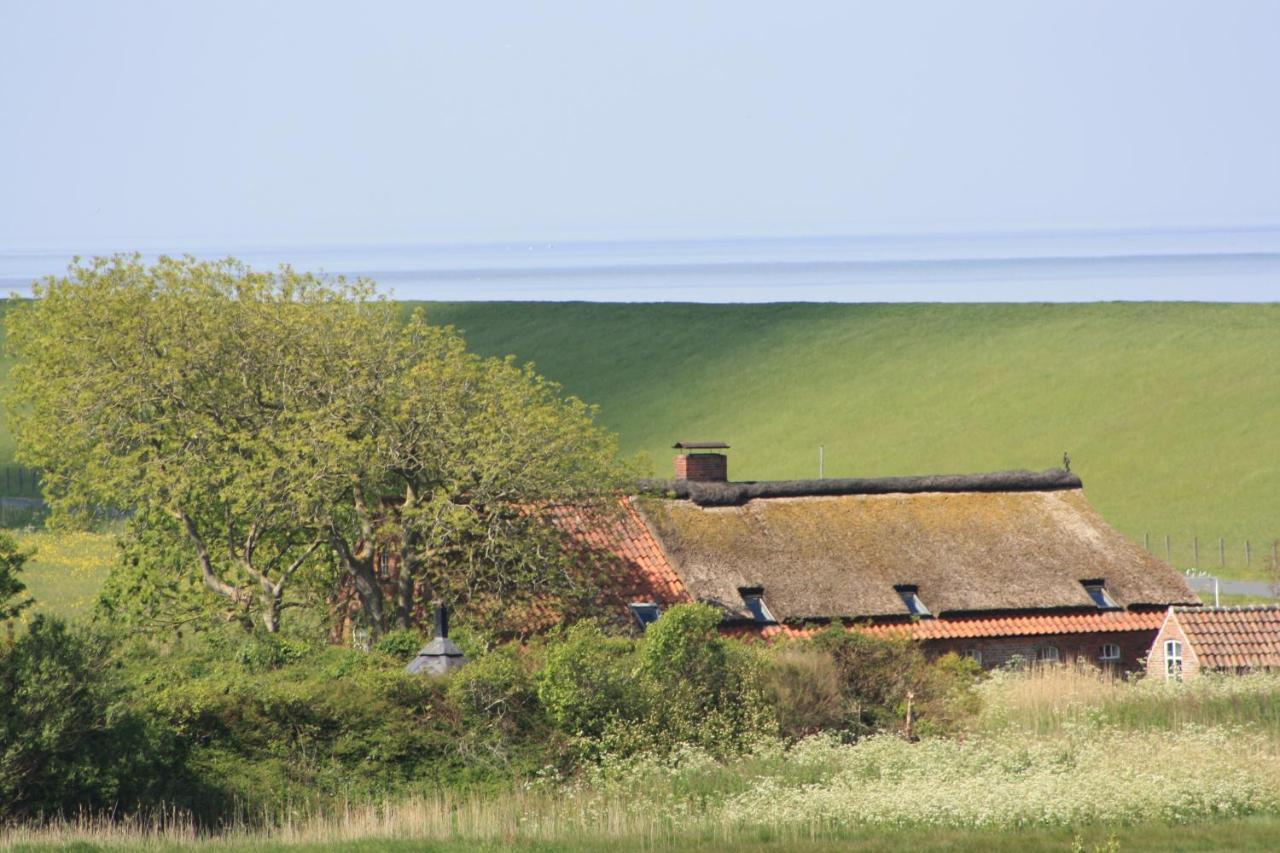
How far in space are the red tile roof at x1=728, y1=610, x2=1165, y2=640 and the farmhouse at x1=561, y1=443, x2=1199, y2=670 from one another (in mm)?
40

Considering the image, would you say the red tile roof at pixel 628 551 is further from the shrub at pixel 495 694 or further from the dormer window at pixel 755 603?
the shrub at pixel 495 694

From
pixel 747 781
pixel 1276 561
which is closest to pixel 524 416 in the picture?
pixel 747 781

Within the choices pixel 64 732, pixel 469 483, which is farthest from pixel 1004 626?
pixel 64 732

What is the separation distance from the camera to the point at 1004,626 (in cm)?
4259

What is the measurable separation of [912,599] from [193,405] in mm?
16330

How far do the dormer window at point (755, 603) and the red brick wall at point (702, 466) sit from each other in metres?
6.48

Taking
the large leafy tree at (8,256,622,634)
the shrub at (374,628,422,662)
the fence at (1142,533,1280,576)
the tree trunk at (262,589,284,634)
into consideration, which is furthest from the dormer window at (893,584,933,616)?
the fence at (1142,533,1280,576)

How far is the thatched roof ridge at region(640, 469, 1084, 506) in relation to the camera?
1746 inches

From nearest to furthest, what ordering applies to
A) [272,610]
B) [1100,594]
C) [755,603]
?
1. [272,610]
2. [755,603]
3. [1100,594]

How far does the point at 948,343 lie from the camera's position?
11812 cm

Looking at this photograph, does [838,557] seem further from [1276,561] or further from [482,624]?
[1276,561]

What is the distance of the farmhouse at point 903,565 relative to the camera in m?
41.3

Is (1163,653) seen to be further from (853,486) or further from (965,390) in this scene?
(965,390)

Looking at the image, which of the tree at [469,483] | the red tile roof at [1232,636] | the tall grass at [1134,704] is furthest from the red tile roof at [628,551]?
the red tile roof at [1232,636]
